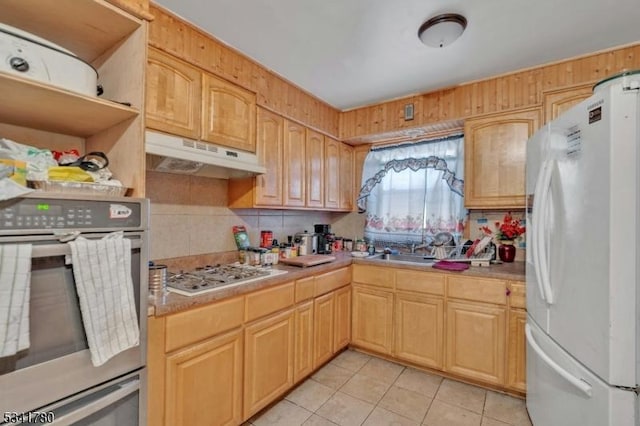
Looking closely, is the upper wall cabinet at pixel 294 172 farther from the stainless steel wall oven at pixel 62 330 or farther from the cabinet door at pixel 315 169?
the stainless steel wall oven at pixel 62 330

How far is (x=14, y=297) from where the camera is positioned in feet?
2.77

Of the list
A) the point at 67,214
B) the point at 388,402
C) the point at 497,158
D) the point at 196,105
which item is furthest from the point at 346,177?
the point at 67,214

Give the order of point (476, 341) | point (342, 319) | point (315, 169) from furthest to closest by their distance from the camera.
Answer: point (315, 169), point (342, 319), point (476, 341)

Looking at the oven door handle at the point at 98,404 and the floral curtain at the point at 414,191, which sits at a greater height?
the floral curtain at the point at 414,191

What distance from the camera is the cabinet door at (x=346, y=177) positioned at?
3.35m

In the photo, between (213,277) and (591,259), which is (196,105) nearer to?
(213,277)

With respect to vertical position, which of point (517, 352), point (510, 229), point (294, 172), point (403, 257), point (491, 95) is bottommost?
point (517, 352)

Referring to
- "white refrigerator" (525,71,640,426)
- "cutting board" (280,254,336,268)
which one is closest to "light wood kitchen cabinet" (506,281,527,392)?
"white refrigerator" (525,71,640,426)

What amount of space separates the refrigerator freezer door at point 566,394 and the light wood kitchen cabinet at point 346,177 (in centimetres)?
204

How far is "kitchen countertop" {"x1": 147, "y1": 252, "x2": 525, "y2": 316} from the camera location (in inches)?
53.5

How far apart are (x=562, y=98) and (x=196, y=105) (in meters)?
2.57

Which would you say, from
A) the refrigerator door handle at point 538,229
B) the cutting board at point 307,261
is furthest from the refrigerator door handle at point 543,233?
the cutting board at point 307,261

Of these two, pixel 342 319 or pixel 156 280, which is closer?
pixel 156 280

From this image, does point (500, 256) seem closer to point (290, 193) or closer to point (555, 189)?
point (555, 189)
